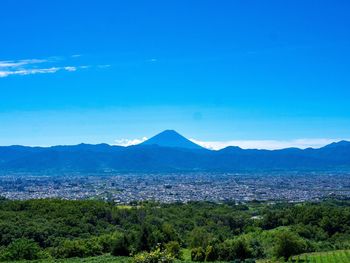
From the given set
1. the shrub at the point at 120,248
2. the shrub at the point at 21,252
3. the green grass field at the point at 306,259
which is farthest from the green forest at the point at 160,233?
the green grass field at the point at 306,259

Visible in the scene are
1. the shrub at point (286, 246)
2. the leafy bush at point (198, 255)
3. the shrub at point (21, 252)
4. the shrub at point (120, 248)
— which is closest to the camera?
the shrub at point (21, 252)

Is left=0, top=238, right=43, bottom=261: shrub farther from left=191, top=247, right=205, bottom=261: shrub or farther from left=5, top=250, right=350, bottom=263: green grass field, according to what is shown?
left=191, top=247, right=205, bottom=261: shrub

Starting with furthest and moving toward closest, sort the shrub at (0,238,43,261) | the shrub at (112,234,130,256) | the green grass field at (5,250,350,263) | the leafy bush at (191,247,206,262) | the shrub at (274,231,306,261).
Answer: the shrub at (112,234,130,256) < the shrub at (274,231,306,261) < the leafy bush at (191,247,206,262) < the shrub at (0,238,43,261) < the green grass field at (5,250,350,263)

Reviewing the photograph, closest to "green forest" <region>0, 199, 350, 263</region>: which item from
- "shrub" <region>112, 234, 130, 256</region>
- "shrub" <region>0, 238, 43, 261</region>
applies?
"shrub" <region>0, 238, 43, 261</region>

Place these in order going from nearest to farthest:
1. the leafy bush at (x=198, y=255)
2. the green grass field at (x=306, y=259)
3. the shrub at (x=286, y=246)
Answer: the green grass field at (x=306, y=259) < the leafy bush at (x=198, y=255) < the shrub at (x=286, y=246)

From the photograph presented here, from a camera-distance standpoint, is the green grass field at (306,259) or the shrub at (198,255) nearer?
the green grass field at (306,259)

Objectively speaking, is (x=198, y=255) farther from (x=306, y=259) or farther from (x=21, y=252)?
(x=21, y=252)

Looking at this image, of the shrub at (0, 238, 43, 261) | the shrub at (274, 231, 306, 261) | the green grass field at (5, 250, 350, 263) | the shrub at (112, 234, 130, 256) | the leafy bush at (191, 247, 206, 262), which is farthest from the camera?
the shrub at (112, 234, 130, 256)

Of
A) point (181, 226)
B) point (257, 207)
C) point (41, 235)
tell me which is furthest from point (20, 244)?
point (257, 207)

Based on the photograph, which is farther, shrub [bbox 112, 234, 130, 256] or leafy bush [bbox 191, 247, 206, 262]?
shrub [bbox 112, 234, 130, 256]

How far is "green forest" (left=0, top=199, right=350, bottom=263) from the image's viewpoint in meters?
59.3

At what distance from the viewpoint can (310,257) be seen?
58.6 metres

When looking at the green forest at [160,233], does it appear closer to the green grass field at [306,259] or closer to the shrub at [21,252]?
the shrub at [21,252]

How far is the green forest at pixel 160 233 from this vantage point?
59.3 metres
